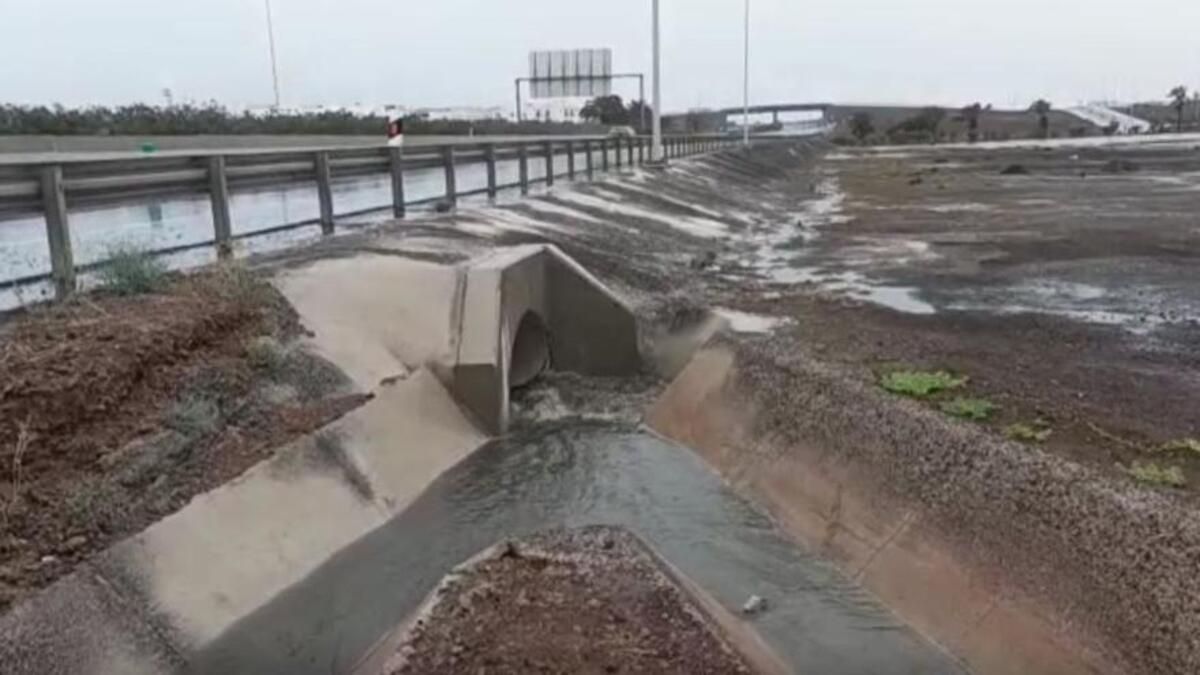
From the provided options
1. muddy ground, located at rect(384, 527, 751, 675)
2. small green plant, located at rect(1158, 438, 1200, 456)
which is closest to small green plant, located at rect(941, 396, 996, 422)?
small green plant, located at rect(1158, 438, 1200, 456)

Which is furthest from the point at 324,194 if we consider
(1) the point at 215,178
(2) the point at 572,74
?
(2) the point at 572,74

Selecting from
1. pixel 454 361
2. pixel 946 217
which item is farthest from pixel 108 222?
pixel 946 217

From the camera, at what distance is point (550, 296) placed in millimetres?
12672

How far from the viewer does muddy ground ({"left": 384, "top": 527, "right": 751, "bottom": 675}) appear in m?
5.51

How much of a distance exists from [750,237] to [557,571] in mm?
19001

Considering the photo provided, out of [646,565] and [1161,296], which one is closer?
[646,565]

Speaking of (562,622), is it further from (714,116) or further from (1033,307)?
(714,116)

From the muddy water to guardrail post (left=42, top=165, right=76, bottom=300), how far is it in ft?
10.5

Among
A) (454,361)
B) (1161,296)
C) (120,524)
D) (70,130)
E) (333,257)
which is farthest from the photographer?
(70,130)

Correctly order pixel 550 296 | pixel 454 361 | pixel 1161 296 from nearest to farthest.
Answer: pixel 454 361 → pixel 550 296 → pixel 1161 296

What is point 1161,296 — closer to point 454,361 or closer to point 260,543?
point 454,361

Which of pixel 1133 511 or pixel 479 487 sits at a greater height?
pixel 1133 511

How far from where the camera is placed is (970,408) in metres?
8.38

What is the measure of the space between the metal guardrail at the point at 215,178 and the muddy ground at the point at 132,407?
2.60 feet
